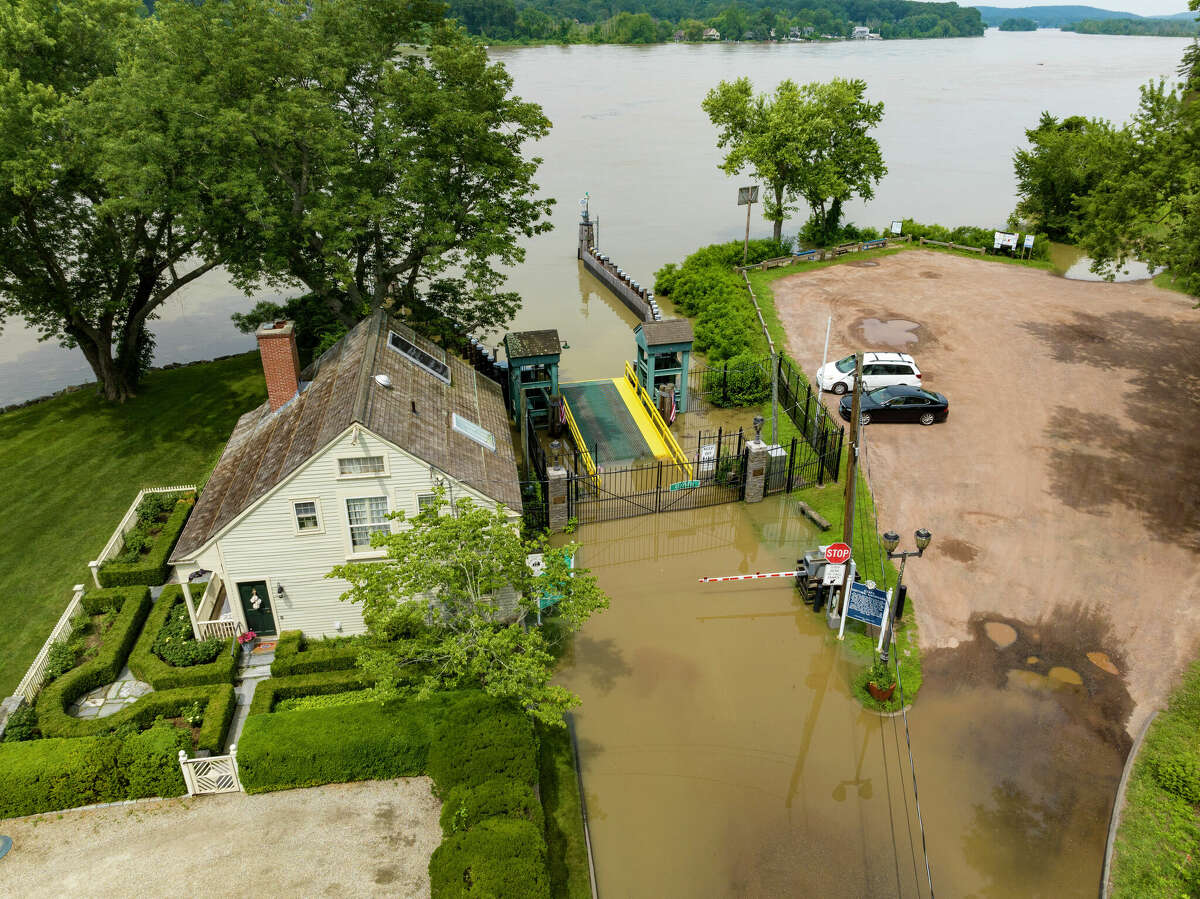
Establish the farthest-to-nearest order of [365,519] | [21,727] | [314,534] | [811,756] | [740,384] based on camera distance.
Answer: [740,384] < [365,519] < [314,534] < [811,756] < [21,727]

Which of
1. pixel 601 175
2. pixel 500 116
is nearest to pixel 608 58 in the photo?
pixel 601 175

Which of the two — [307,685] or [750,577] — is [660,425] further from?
[307,685]

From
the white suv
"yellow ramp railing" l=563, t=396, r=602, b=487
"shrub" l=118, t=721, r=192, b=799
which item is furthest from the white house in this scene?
the white suv

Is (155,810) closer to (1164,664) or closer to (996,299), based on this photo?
(1164,664)

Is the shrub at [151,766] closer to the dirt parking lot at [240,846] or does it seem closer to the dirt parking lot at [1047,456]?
the dirt parking lot at [240,846]

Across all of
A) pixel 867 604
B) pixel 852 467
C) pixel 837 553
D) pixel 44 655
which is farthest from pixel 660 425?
pixel 44 655

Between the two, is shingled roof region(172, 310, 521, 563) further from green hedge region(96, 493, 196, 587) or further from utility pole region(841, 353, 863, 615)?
utility pole region(841, 353, 863, 615)

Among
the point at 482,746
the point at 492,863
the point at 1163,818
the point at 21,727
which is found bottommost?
the point at 1163,818
